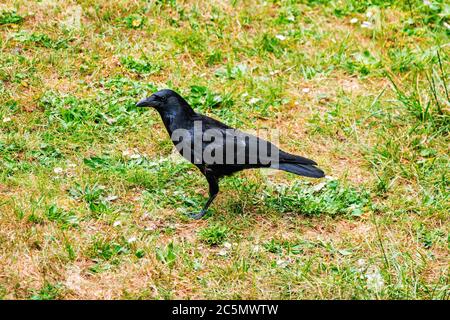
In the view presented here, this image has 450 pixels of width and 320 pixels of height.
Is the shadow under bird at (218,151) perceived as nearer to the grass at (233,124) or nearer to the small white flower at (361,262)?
the grass at (233,124)

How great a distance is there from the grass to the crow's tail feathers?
1.21 ft

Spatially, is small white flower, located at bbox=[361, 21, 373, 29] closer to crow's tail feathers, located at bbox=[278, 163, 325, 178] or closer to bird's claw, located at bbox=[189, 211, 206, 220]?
crow's tail feathers, located at bbox=[278, 163, 325, 178]

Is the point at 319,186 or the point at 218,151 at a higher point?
the point at 218,151

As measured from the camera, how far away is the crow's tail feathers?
542 cm

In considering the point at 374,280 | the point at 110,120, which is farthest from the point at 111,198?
the point at 374,280

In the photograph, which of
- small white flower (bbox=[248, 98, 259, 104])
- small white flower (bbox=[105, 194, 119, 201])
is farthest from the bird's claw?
small white flower (bbox=[248, 98, 259, 104])

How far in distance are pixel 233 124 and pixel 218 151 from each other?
134cm

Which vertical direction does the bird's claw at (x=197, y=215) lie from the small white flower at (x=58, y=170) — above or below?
below

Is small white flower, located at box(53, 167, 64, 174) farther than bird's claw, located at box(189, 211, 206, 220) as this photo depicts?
Yes

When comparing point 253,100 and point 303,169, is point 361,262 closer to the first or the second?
point 303,169

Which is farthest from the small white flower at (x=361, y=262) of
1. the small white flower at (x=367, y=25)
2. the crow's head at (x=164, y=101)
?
the small white flower at (x=367, y=25)

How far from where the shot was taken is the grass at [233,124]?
4.83 meters

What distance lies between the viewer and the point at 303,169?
5469 mm
